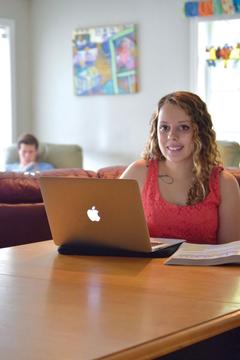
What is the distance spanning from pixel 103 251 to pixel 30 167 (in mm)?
4475

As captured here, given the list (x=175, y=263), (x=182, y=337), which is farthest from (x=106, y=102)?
(x=182, y=337)

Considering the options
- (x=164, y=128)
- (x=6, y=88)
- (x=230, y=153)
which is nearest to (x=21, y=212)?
(x=164, y=128)

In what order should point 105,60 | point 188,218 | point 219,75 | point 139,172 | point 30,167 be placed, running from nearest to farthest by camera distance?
1. point 188,218
2. point 139,172
3. point 219,75
4. point 30,167
5. point 105,60

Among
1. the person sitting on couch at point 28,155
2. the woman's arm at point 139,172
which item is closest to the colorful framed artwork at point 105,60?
the person sitting on couch at point 28,155

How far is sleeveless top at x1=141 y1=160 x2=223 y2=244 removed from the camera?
8.19ft

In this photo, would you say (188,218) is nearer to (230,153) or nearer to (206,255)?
(206,255)

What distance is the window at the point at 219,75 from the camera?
20.4 ft

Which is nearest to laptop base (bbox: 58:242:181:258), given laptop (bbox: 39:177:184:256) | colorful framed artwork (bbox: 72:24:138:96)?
laptop (bbox: 39:177:184:256)

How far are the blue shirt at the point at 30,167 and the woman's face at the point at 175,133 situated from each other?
4.12 metres

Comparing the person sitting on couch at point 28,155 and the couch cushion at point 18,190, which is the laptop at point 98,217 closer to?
the couch cushion at point 18,190

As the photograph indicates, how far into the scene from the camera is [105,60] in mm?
6922

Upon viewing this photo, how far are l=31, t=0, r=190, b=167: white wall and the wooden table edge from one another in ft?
16.7

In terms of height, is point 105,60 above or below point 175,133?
above

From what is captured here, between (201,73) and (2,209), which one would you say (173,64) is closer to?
(201,73)
